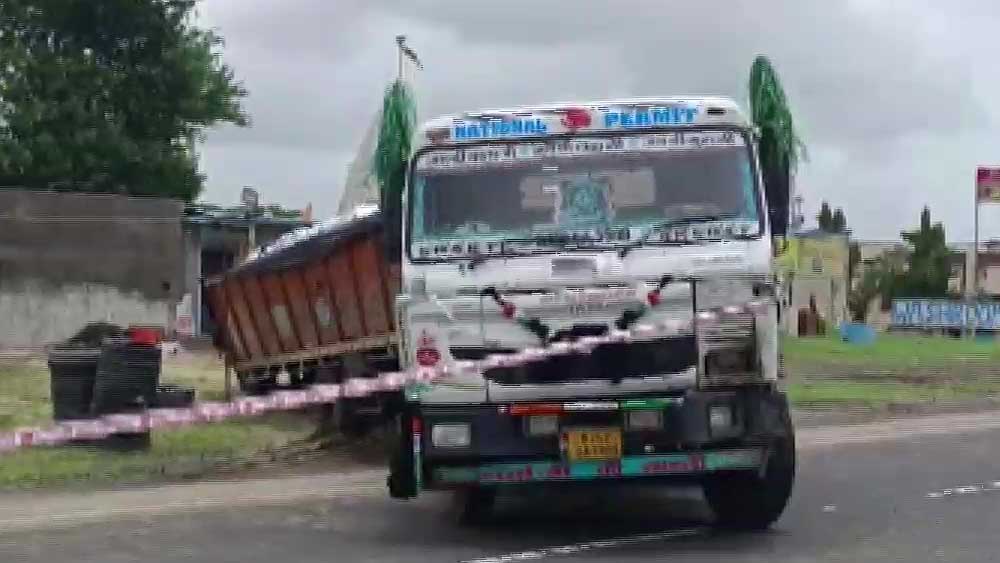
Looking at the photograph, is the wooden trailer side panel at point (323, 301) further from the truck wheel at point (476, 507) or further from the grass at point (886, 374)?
the grass at point (886, 374)

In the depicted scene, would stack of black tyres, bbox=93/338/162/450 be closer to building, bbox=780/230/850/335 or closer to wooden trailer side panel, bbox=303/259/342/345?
wooden trailer side panel, bbox=303/259/342/345

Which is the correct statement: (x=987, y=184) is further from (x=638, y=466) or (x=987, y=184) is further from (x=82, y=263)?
(x=638, y=466)

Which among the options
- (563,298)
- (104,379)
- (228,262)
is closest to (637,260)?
(563,298)

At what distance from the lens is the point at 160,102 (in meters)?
43.9

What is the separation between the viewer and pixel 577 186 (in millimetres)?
9375

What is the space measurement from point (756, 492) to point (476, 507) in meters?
2.31

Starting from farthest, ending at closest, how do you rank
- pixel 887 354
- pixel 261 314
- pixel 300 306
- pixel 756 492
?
pixel 887 354 < pixel 261 314 < pixel 300 306 < pixel 756 492

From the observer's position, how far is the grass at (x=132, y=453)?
1373cm

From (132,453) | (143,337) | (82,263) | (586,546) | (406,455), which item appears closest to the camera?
(586,546)

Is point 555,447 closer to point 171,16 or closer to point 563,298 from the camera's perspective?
point 563,298

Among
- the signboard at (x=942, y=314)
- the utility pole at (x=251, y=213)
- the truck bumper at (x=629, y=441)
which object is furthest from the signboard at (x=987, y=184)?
the truck bumper at (x=629, y=441)

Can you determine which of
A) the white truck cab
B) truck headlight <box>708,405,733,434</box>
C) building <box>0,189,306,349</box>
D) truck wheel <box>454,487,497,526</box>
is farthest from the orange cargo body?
building <box>0,189,306,349</box>

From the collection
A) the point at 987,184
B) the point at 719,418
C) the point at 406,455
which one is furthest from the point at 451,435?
the point at 987,184

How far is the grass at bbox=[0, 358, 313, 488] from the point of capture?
13734 mm
